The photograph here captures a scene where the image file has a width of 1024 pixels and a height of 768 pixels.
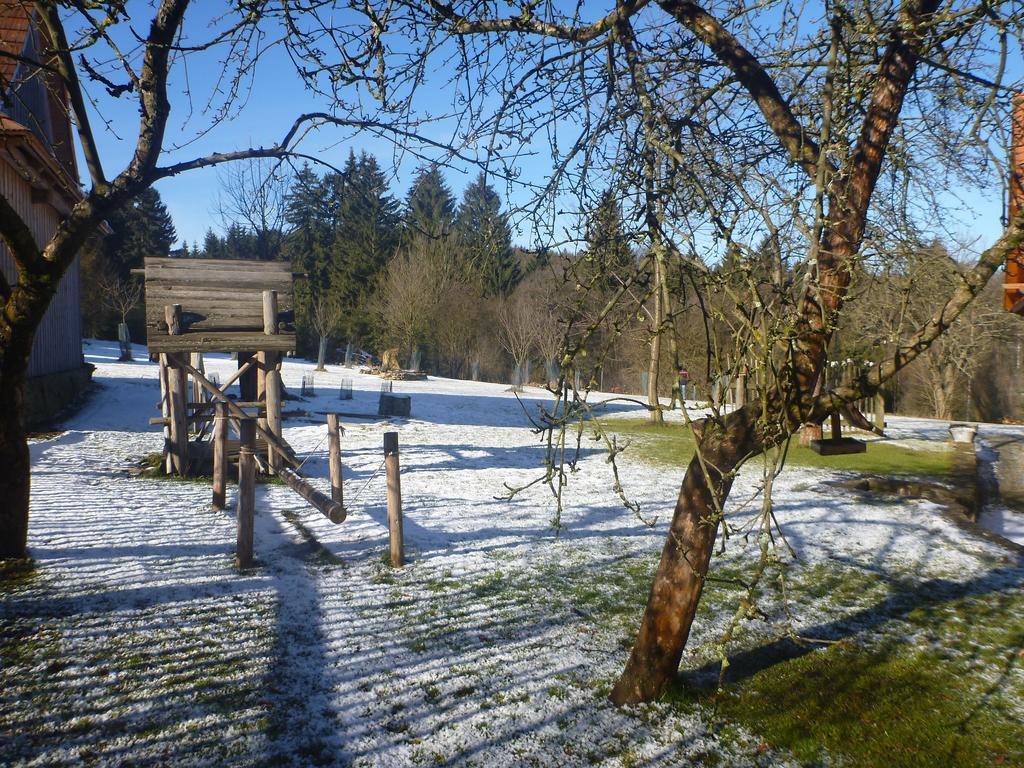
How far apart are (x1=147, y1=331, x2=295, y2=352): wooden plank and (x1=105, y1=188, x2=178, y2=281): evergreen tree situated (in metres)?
36.8

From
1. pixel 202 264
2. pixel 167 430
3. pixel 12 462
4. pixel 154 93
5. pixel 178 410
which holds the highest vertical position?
pixel 154 93

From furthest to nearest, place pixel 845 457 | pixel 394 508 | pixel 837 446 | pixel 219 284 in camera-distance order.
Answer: pixel 845 457
pixel 219 284
pixel 394 508
pixel 837 446

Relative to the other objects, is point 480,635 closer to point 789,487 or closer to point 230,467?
point 230,467

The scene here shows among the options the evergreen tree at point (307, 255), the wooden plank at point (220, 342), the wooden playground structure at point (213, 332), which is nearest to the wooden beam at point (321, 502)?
the wooden playground structure at point (213, 332)

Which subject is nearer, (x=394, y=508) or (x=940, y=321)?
(x=940, y=321)

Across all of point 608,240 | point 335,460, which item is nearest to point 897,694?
point 608,240

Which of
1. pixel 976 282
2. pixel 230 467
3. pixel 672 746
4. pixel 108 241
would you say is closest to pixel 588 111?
pixel 976 282

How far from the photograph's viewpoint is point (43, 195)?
1467 cm

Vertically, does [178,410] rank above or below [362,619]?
above

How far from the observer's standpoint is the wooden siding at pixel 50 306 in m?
13.2

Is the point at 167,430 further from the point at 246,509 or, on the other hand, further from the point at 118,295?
the point at 118,295

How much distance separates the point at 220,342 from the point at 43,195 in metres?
7.35

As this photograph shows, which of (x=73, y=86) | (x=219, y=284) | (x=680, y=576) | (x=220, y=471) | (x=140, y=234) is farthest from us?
(x=140, y=234)

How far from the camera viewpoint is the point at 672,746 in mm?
4281
